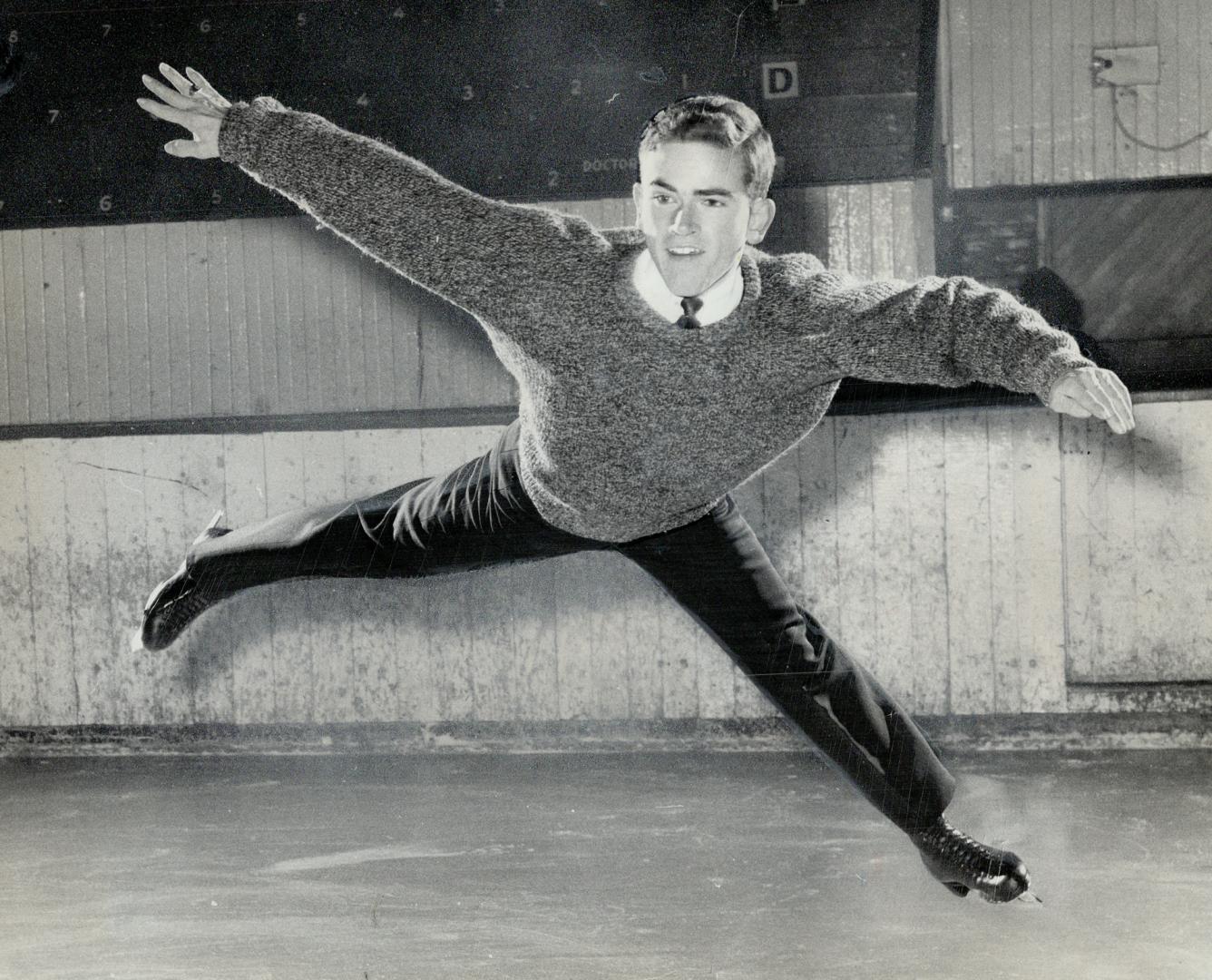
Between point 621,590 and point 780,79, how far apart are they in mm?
1726

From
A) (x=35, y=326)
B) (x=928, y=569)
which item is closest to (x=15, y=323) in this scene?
(x=35, y=326)

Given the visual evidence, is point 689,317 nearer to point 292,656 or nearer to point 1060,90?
point 1060,90

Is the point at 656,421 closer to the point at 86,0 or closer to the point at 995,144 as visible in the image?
the point at 995,144

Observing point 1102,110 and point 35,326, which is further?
point 35,326

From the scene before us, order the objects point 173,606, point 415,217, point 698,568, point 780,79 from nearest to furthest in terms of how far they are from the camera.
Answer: point 415,217
point 698,568
point 173,606
point 780,79

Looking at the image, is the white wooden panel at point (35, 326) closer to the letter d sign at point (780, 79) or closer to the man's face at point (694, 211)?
the letter d sign at point (780, 79)

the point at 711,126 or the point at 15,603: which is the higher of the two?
the point at 711,126

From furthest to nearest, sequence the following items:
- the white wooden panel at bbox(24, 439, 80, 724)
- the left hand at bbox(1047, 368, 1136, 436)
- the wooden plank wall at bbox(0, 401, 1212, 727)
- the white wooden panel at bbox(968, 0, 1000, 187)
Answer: the white wooden panel at bbox(24, 439, 80, 724), the wooden plank wall at bbox(0, 401, 1212, 727), the white wooden panel at bbox(968, 0, 1000, 187), the left hand at bbox(1047, 368, 1136, 436)

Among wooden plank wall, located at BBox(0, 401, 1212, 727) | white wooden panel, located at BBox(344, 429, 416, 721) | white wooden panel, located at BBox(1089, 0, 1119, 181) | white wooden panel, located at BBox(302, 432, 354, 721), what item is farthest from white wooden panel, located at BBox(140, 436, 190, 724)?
white wooden panel, located at BBox(1089, 0, 1119, 181)

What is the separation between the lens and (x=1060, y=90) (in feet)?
12.6

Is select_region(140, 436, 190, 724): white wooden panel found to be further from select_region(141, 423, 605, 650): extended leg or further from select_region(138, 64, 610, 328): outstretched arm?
select_region(138, 64, 610, 328): outstretched arm

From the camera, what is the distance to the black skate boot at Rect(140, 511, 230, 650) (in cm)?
274

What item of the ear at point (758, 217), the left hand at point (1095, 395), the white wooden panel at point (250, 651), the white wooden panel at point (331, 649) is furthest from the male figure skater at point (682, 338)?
the white wooden panel at point (250, 651)

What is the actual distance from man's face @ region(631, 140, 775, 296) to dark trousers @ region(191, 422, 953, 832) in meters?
0.49
